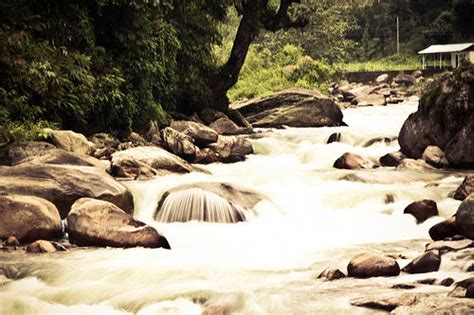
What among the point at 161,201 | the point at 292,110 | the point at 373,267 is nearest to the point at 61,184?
the point at 161,201

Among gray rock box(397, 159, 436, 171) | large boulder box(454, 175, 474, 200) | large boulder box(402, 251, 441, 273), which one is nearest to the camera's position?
large boulder box(402, 251, 441, 273)

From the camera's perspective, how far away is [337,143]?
68.1ft

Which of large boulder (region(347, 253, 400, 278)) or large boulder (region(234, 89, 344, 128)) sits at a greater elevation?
large boulder (region(234, 89, 344, 128))

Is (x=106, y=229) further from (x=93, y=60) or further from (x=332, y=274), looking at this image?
(x=93, y=60)

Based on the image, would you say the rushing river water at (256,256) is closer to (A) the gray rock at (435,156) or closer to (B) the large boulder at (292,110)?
(A) the gray rock at (435,156)

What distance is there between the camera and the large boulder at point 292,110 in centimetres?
2533

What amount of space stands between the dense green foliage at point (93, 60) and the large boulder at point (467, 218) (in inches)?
322

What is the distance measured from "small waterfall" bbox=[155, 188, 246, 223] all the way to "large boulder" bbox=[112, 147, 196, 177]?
7.87 ft

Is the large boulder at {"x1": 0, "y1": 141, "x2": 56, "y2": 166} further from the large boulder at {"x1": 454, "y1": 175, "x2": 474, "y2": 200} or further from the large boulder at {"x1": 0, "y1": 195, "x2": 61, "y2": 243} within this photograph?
the large boulder at {"x1": 454, "y1": 175, "x2": 474, "y2": 200}

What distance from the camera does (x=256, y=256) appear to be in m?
9.69

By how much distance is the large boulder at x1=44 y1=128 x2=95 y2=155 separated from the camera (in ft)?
46.2

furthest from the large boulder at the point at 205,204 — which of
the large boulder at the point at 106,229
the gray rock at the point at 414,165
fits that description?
the gray rock at the point at 414,165

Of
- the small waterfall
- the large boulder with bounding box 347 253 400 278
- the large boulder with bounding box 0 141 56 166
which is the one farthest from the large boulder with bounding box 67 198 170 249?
the large boulder with bounding box 347 253 400 278

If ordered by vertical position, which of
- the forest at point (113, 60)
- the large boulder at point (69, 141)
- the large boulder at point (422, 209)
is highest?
the forest at point (113, 60)
